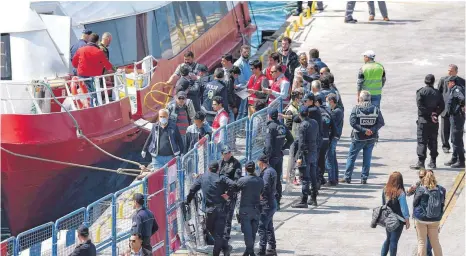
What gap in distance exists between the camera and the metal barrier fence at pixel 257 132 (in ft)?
61.8

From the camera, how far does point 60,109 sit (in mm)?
20641

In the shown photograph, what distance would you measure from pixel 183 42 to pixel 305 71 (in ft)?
19.1

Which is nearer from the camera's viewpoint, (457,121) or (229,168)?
(229,168)

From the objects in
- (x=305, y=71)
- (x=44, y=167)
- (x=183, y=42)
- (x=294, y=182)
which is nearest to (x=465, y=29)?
(x=183, y=42)

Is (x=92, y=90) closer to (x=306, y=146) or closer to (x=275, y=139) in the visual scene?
(x=275, y=139)

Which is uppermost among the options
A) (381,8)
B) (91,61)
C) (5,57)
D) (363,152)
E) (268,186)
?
(5,57)

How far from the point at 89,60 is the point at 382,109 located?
7155mm

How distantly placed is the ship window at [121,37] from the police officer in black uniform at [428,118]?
21.7 feet

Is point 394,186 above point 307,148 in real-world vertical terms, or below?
above

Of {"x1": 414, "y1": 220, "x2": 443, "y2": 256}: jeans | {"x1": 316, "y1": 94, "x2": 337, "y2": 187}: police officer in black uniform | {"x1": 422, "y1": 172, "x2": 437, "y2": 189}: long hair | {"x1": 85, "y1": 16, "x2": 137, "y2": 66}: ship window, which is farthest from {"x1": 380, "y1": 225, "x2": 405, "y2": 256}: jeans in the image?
{"x1": 85, "y1": 16, "x2": 137, "y2": 66}: ship window

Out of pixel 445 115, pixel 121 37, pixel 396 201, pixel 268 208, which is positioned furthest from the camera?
pixel 121 37

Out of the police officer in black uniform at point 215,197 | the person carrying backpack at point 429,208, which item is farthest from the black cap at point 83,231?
the person carrying backpack at point 429,208

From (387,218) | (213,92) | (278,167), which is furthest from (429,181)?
(213,92)

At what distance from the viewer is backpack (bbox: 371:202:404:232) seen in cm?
1527
